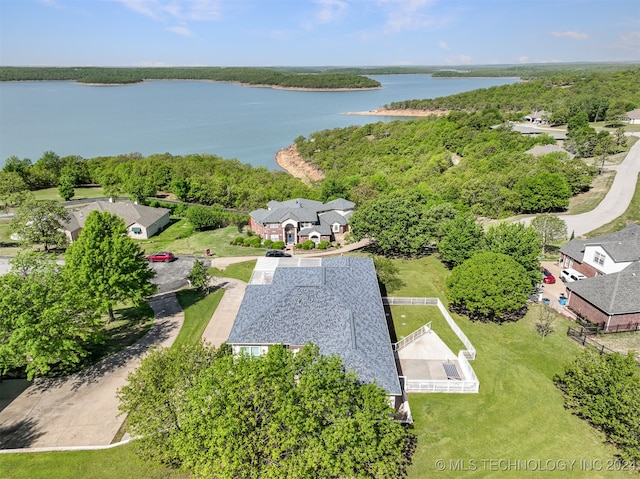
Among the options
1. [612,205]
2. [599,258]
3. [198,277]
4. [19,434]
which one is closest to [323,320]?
[198,277]

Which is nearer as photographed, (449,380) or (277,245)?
(449,380)

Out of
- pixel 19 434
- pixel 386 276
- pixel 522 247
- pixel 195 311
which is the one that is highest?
pixel 522 247

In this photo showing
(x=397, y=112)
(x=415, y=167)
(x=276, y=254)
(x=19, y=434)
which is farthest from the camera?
(x=397, y=112)

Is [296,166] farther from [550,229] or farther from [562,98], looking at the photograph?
[562,98]

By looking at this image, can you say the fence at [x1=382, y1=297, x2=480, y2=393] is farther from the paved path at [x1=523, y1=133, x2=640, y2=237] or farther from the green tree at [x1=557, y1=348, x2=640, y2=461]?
the paved path at [x1=523, y1=133, x2=640, y2=237]

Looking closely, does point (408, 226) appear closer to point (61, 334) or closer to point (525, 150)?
point (61, 334)

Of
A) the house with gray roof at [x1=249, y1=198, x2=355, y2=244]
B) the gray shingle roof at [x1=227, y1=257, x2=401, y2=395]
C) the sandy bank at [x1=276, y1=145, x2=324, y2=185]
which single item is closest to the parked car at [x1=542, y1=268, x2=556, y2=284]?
the gray shingle roof at [x1=227, y1=257, x2=401, y2=395]

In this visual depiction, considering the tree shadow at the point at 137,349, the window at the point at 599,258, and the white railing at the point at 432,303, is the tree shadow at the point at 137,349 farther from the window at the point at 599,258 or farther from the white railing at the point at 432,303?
the window at the point at 599,258

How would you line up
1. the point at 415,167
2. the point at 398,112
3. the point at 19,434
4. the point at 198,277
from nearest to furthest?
the point at 19,434 < the point at 198,277 < the point at 415,167 < the point at 398,112
